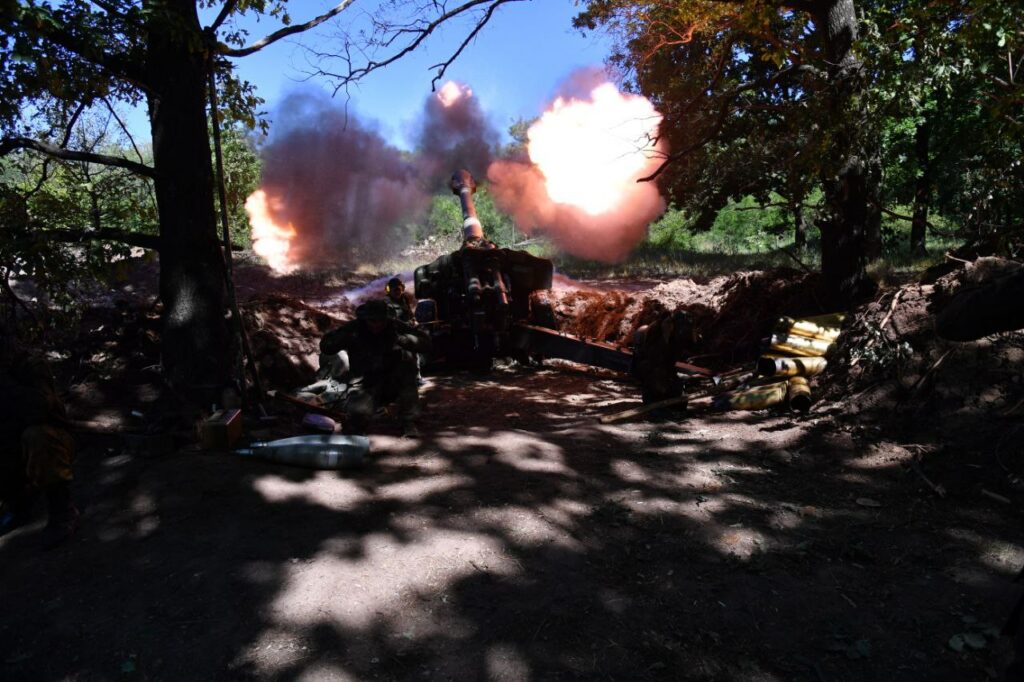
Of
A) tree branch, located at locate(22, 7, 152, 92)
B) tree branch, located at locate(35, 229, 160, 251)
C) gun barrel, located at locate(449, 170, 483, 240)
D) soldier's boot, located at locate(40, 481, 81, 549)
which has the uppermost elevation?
tree branch, located at locate(22, 7, 152, 92)

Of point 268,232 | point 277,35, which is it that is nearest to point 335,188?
point 268,232

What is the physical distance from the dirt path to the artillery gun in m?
4.64

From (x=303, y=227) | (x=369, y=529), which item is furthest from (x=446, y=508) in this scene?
(x=303, y=227)

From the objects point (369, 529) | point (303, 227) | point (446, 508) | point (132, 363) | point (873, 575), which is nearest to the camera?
point (873, 575)

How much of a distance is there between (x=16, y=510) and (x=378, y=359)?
10.6 feet

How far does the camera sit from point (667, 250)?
2689 centimetres

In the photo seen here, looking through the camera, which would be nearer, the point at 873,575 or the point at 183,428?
the point at 873,575

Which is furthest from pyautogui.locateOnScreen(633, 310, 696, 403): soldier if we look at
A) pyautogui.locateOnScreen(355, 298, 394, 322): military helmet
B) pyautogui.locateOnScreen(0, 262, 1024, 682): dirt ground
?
pyautogui.locateOnScreen(355, 298, 394, 322): military helmet

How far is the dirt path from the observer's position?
3064mm

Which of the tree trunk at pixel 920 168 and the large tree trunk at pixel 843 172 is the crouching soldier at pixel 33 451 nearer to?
the large tree trunk at pixel 843 172

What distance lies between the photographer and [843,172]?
815 centimetres

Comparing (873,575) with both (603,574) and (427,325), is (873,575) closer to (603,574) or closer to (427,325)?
(603,574)

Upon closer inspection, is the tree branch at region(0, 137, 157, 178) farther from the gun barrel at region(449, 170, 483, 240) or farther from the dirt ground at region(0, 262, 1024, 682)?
the gun barrel at region(449, 170, 483, 240)

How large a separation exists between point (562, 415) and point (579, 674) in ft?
16.2
